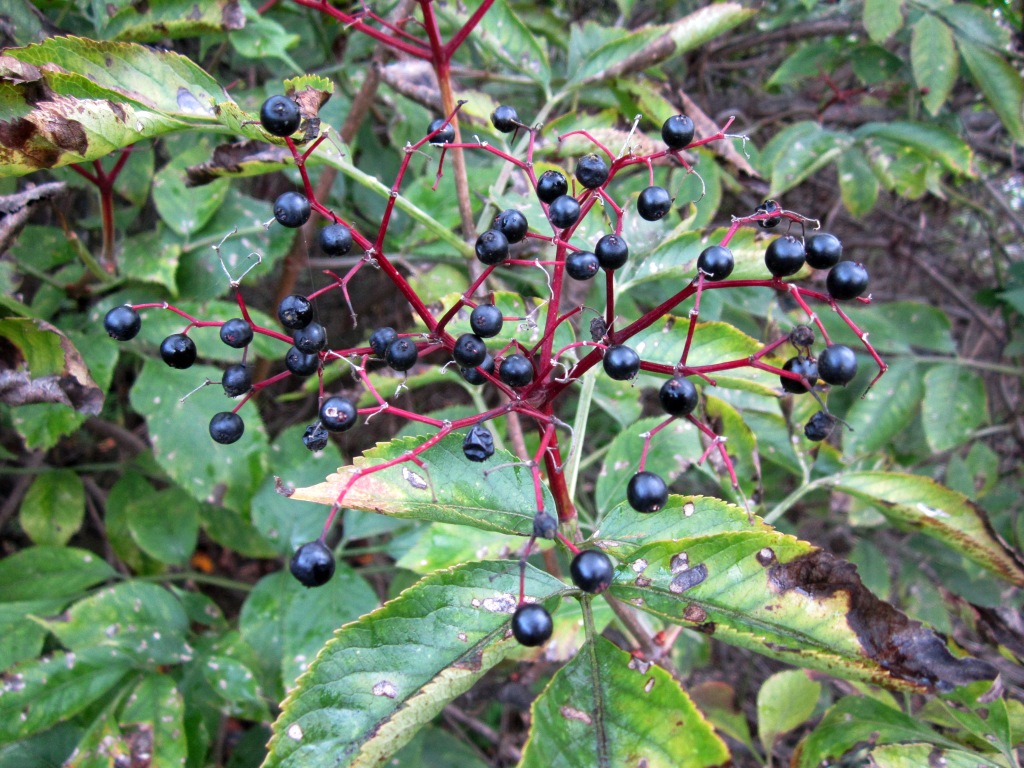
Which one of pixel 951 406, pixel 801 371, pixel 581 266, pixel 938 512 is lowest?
pixel 951 406

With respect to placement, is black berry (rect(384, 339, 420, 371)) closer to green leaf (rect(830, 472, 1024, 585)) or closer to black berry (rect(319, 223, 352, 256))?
black berry (rect(319, 223, 352, 256))

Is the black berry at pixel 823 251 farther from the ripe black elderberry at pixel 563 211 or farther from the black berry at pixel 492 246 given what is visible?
the black berry at pixel 492 246

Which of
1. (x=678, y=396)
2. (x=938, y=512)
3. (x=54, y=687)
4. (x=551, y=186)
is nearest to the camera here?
(x=678, y=396)

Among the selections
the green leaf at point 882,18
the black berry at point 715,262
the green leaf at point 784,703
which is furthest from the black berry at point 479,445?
the green leaf at point 882,18

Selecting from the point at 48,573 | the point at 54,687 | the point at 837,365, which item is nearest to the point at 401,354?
the point at 837,365

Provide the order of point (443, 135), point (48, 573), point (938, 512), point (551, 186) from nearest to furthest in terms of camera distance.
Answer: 1. point (551, 186)
2. point (443, 135)
3. point (938, 512)
4. point (48, 573)

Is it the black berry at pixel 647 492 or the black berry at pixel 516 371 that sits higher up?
the black berry at pixel 516 371

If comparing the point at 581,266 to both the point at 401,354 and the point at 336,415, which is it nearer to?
the point at 401,354
